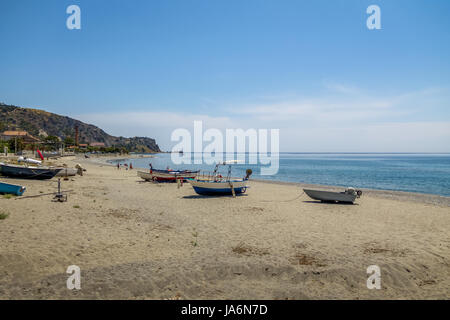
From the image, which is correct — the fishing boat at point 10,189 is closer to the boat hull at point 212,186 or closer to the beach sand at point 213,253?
the beach sand at point 213,253

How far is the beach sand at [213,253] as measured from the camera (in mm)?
6773

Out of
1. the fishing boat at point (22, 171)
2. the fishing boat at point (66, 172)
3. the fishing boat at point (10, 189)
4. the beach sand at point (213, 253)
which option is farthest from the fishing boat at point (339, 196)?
the fishing boat at point (66, 172)

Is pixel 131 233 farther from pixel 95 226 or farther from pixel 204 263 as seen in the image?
pixel 204 263

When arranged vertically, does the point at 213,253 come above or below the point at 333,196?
below

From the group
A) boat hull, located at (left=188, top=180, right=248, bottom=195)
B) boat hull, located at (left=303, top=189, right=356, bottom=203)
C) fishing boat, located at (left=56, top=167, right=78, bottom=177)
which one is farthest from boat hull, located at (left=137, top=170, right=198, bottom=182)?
boat hull, located at (left=303, top=189, right=356, bottom=203)

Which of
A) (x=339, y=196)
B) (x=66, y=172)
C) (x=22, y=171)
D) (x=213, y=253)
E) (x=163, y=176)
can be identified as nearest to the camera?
(x=213, y=253)

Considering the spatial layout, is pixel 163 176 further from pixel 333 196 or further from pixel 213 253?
pixel 213 253

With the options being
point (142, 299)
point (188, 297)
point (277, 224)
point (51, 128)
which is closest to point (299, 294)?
point (188, 297)

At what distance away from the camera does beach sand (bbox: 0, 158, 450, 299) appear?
22.2 feet

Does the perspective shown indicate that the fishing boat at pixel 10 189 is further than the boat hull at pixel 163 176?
No

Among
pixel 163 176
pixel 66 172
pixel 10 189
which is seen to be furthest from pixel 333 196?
pixel 66 172

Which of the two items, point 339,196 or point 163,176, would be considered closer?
point 339,196

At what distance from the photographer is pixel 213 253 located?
9.23 meters

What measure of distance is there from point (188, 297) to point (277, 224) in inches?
310
